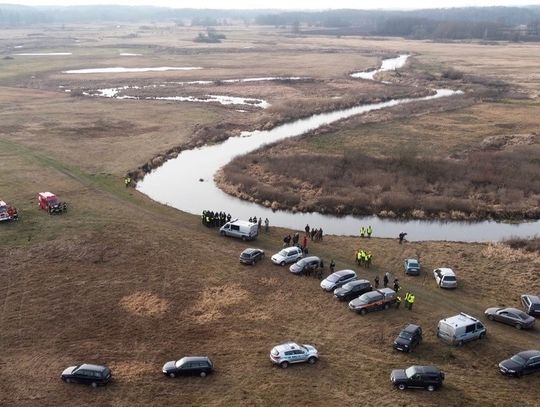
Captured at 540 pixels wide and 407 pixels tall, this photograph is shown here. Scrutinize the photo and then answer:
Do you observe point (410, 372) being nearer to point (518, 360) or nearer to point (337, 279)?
point (518, 360)

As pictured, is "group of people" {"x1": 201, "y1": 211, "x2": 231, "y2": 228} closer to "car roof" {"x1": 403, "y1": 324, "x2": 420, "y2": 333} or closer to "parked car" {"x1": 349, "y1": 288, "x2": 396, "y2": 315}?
"parked car" {"x1": 349, "y1": 288, "x2": 396, "y2": 315}

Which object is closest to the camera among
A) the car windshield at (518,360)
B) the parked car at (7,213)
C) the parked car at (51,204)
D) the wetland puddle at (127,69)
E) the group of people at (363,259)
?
the car windshield at (518,360)

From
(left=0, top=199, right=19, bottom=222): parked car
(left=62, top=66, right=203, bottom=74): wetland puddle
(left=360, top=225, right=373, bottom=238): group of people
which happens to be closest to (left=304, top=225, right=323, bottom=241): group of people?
(left=360, top=225, right=373, bottom=238): group of people

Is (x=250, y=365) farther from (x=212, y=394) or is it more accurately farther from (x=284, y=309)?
(x=284, y=309)

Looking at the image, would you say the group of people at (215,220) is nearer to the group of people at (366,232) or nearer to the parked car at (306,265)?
the parked car at (306,265)

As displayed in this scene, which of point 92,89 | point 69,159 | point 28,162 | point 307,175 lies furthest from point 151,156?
point 92,89

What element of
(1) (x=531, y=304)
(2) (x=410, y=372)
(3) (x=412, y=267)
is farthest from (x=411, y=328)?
(3) (x=412, y=267)

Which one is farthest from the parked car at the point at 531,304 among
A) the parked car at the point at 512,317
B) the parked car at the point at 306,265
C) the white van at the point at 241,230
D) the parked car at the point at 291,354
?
the white van at the point at 241,230
